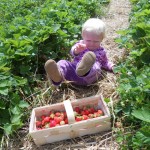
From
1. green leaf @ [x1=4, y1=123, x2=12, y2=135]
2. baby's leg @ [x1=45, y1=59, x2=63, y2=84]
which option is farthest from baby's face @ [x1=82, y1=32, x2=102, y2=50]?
green leaf @ [x1=4, y1=123, x2=12, y2=135]

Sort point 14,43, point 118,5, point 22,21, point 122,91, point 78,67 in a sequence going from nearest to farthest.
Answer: point 122,91 < point 78,67 < point 14,43 < point 22,21 < point 118,5

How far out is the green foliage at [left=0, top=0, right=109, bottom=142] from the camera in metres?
3.09

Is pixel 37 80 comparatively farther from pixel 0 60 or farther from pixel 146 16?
pixel 146 16

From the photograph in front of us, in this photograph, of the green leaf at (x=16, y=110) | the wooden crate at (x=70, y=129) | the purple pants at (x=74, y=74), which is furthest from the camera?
the purple pants at (x=74, y=74)

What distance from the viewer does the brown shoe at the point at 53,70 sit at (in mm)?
3189

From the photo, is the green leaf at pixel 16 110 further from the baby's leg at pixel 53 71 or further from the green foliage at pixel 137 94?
the green foliage at pixel 137 94

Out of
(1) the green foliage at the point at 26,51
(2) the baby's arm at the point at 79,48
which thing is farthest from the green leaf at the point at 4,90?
(2) the baby's arm at the point at 79,48

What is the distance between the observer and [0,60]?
336 cm

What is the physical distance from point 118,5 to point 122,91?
14.6ft

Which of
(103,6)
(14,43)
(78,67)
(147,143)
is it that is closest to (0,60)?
(14,43)

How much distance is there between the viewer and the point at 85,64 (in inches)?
126

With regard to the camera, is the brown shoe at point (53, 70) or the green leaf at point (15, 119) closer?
the green leaf at point (15, 119)

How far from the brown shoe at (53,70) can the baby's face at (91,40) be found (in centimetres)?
64

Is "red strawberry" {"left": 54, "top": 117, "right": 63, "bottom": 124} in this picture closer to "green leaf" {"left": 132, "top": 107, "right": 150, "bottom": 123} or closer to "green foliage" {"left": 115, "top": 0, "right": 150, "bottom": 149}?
"green foliage" {"left": 115, "top": 0, "right": 150, "bottom": 149}
